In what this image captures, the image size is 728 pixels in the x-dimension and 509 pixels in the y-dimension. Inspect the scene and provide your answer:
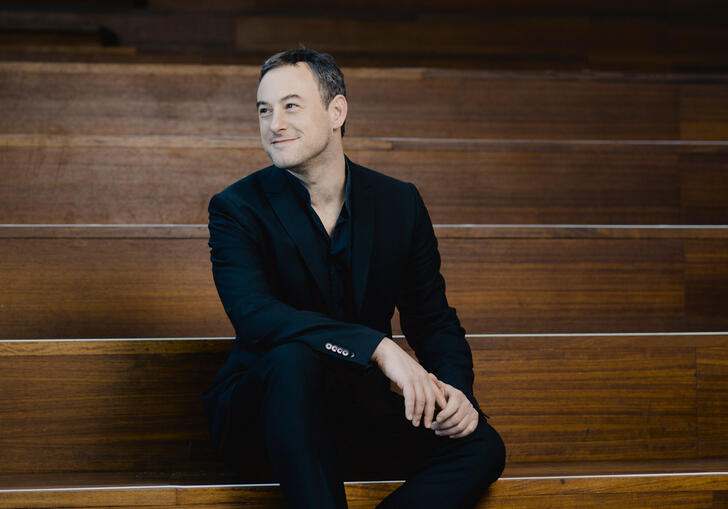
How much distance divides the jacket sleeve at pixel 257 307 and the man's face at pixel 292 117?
0.11 m

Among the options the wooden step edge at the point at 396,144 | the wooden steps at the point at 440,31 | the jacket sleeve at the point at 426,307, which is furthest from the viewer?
the wooden steps at the point at 440,31

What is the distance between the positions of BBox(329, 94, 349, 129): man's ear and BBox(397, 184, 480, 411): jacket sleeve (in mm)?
156

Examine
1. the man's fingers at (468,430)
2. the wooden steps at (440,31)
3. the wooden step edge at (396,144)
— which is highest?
the wooden steps at (440,31)

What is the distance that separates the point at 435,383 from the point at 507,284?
1.55ft

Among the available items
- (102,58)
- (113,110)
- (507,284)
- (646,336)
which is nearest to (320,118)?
(507,284)

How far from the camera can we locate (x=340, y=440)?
1.02 m

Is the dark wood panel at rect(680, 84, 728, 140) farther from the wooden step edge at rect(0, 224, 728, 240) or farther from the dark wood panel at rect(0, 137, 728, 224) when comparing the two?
the wooden step edge at rect(0, 224, 728, 240)

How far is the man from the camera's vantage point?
2.78 ft

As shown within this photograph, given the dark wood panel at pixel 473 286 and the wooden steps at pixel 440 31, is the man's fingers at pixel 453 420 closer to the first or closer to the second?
the dark wood panel at pixel 473 286

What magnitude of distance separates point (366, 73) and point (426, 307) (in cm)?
78

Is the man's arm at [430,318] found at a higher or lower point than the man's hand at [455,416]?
higher

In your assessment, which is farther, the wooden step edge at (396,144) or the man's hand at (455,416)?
the wooden step edge at (396,144)

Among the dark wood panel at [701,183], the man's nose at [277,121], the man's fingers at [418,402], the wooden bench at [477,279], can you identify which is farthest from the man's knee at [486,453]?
the dark wood panel at [701,183]

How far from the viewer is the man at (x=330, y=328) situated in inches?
33.3
